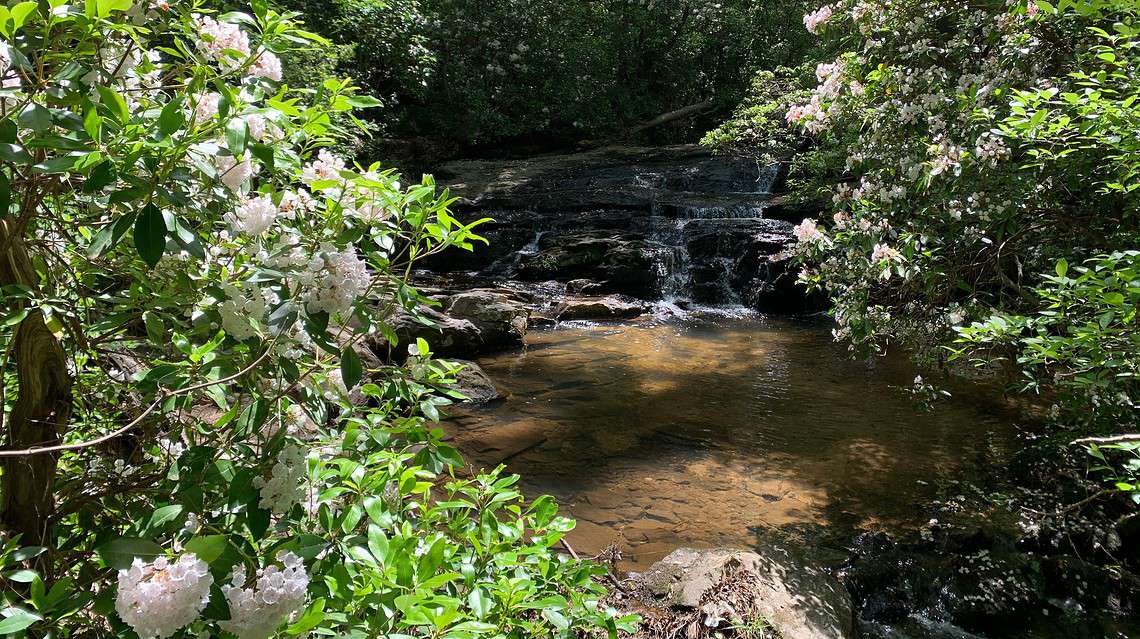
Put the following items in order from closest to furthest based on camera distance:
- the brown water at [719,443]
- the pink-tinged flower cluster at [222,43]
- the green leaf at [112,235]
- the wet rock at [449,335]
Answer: the green leaf at [112,235] → the pink-tinged flower cluster at [222,43] → the brown water at [719,443] → the wet rock at [449,335]

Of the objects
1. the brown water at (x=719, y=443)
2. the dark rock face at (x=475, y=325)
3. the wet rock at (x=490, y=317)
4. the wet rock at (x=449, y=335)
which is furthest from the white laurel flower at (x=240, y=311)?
the wet rock at (x=490, y=317)

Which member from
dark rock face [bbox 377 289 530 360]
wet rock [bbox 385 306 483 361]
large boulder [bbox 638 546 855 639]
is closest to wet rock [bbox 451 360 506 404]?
wet rock [bbox 385 306 483 361]

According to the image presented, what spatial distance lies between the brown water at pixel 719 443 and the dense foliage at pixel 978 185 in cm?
109

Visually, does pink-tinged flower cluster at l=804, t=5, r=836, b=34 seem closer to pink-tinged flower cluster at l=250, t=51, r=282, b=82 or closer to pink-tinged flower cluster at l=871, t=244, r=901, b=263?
pink-tinged flower cluster at l=871, t=244, r=901, b=263

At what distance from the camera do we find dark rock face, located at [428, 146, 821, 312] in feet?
38.3

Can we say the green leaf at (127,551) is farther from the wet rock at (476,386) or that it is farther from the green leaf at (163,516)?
the wet rock at (476,386)

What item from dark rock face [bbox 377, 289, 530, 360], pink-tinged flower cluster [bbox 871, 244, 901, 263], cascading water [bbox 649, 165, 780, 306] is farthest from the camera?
cascading water [bbox 649, 165, 780, 306]

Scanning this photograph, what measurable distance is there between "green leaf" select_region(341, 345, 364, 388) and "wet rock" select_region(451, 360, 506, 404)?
4.89 metres

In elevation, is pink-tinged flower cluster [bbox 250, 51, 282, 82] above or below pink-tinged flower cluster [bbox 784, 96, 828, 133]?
below

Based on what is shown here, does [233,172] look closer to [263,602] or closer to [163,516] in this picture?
[163,516]

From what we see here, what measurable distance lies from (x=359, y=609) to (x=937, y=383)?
22.3ft

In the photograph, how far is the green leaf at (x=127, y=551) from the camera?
3.17 feet

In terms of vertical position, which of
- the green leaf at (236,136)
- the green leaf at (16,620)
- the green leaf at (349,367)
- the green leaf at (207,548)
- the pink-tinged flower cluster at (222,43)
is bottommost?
the green leaf at (16,620)

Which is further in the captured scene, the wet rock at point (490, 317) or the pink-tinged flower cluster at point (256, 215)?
the wet rock at point (490, 317)
